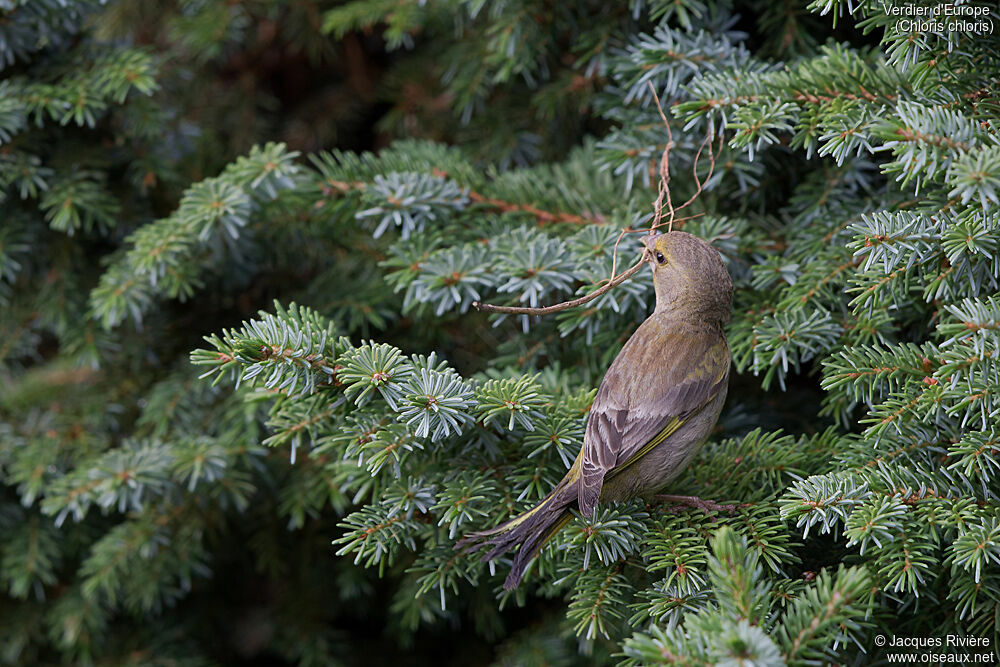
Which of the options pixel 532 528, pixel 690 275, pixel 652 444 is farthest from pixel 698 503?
pixel 690 275

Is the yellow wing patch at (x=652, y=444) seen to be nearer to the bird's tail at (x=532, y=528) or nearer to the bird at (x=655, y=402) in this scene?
the bird at (x=655, y=402)

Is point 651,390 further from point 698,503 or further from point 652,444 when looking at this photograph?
point 698,503

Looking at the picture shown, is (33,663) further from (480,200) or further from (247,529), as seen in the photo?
(480,200)

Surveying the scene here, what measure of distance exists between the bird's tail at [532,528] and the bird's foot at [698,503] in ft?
1.06

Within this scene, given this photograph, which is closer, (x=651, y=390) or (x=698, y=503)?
(x=698, y=503)

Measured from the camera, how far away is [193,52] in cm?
354

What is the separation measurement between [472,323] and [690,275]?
100cm

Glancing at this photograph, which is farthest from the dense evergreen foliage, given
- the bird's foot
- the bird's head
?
the bird's head

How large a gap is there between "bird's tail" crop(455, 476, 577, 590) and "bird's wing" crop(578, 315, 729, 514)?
0.08 meters

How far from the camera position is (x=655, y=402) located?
2.24m

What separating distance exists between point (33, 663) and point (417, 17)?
2.94m

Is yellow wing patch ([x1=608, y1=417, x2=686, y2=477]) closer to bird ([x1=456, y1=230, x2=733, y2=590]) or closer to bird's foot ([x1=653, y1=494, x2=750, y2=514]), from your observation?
bird ([x1=456, y1=230, x2=733, y2=590])

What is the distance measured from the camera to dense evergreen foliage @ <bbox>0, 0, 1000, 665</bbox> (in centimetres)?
186

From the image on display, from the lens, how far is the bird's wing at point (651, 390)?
82.0 inches
